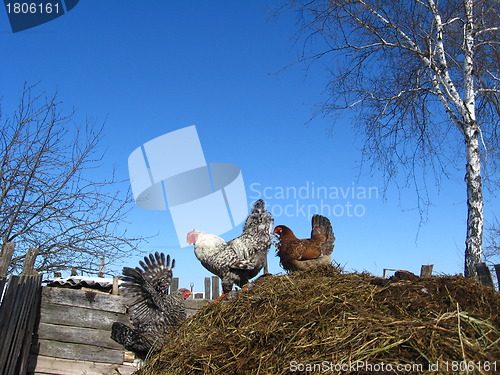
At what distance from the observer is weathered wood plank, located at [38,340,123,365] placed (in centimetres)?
658

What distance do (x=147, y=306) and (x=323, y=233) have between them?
3688mm

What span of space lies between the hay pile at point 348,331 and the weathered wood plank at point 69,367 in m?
3.63

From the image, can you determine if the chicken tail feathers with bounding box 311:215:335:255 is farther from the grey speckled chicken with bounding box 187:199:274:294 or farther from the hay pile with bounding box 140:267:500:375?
the hay pile with bounding box 140:267:500:375

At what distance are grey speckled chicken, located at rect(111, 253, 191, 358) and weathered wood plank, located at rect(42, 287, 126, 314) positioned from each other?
1.02 meters

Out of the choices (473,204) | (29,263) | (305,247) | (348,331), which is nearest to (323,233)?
(305,247)

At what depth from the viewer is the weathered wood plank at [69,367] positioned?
21.6 ft

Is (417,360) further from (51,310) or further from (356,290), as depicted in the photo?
(51,310)

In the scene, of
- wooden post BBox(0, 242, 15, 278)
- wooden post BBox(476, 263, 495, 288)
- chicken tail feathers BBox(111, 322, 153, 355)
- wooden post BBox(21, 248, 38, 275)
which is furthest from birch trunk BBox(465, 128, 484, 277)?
wooden post BBox(0, 242, 15, 278)

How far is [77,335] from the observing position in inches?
263

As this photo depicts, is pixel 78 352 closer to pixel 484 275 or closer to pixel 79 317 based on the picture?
pixel 79 317

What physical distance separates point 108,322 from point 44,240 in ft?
12.8

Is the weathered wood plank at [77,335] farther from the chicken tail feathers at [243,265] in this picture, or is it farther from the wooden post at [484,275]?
the wooden post at [484,275]

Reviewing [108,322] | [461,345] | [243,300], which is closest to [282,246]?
[108,322]

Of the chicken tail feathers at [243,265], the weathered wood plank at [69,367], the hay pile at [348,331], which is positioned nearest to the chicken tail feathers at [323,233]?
the chicken tail feathers at [243,265]
